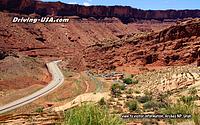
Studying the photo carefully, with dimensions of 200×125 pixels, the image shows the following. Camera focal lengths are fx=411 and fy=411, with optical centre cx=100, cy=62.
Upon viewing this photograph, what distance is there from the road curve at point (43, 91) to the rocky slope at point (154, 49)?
24.9 ft

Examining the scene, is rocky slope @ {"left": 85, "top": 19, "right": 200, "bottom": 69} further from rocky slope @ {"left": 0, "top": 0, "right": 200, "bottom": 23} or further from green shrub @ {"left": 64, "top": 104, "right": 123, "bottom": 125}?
green shrub @ {"left": 64, "top": 104, "right": 123, "bottom": 125}

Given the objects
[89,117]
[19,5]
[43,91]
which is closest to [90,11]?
[19,5]

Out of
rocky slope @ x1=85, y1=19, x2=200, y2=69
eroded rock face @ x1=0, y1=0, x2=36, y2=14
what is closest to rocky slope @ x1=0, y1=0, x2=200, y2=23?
eroded rock face @ x1=0, y1=0, x2=36, y2=14

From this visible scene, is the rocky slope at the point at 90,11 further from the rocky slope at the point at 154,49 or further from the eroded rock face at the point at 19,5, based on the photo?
the rocky slope at the point at 154,49

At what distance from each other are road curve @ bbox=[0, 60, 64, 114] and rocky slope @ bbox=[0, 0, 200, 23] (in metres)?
51.0

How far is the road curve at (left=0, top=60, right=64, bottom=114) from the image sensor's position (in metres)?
45.2

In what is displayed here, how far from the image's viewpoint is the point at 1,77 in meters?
65.1

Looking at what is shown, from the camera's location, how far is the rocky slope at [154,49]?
6638 cm

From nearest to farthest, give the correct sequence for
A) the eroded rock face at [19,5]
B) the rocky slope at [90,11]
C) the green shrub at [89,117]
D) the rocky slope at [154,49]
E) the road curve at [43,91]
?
the green shrub at [89,117], the road curve at [43,91], the rocky slope at [154,49], the eroded rock face at [19,5], the rocky slope at [90,11]

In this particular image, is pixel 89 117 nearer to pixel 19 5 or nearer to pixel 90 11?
pixel 19 5

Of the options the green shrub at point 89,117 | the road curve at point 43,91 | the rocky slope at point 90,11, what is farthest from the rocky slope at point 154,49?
→ the green shrub at point 89,117

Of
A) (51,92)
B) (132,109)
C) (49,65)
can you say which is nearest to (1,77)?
(51,92)

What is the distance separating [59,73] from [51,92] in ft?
82.5

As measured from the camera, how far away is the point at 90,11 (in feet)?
519
